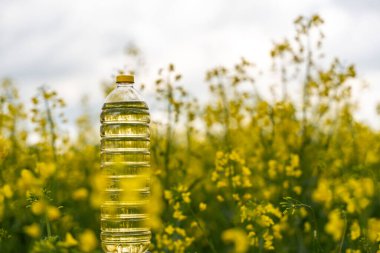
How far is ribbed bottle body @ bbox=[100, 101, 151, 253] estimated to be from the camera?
5.28 meters

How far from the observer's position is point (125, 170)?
19.5ft

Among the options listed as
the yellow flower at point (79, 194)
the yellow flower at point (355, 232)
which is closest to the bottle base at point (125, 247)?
the yellow flower at point (355, 232)

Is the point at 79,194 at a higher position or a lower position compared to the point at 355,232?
higher

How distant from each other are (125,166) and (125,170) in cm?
17

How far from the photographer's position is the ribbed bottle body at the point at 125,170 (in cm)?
528

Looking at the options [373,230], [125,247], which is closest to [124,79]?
[125,247]

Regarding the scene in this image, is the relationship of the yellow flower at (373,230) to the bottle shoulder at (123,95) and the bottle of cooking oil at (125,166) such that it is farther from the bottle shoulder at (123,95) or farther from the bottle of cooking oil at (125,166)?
the bottle shoulder at (123,95)

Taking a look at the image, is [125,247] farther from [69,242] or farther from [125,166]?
[69,242]

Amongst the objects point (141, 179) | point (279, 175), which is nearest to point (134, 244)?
point (141, 179)

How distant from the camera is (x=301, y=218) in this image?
19.2 feet

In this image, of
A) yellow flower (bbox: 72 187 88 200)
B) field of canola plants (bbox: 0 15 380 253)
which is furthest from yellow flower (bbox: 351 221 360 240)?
yellow flower (bbox: 72 187 88 200)

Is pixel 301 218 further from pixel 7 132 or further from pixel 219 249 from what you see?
pixel 7 132

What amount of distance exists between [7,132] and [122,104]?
2.39 meters

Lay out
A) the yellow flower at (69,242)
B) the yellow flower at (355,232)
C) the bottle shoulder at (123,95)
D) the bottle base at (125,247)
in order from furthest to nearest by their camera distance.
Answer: the bottle shoulder at (123,95) < the bottle base at (125,247) < the yellow flower at (355,232) < the yellow flower at (69,242)
